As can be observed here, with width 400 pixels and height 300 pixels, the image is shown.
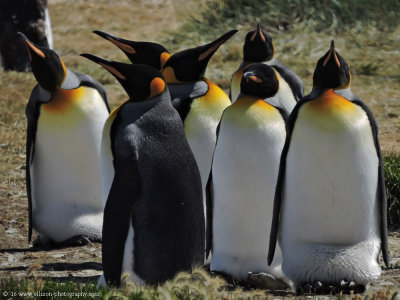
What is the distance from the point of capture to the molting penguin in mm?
5672

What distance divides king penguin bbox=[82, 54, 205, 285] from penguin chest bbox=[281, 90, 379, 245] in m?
0.79

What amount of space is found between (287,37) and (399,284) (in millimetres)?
10531

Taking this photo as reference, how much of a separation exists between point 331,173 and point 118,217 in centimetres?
135

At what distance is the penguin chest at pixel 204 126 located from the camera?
566cm

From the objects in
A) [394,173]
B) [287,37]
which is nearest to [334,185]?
[394,173]

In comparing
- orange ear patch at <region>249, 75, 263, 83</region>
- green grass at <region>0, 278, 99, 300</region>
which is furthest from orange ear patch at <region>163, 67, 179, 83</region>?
green grass at <region>0, 278, 99, 300</region>

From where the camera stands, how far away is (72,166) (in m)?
6.25

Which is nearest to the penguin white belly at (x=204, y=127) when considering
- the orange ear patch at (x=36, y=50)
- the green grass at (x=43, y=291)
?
the orange ear patch at (x=36, y=50)

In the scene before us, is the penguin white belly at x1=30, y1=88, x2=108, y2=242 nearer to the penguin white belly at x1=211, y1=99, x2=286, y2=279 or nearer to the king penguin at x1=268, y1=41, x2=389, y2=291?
the penguin white belly at x1=211, y1=99, x2=286, y2=279

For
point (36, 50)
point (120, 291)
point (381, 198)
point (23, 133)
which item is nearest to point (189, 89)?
point (36, 50)

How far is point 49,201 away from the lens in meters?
6.25

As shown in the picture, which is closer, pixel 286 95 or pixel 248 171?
pixel 248 171

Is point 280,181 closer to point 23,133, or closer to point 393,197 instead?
point 393,197

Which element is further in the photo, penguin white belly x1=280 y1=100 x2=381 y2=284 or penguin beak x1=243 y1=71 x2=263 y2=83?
penguin beak x1=243 y1=71 x2=263 y2=83
